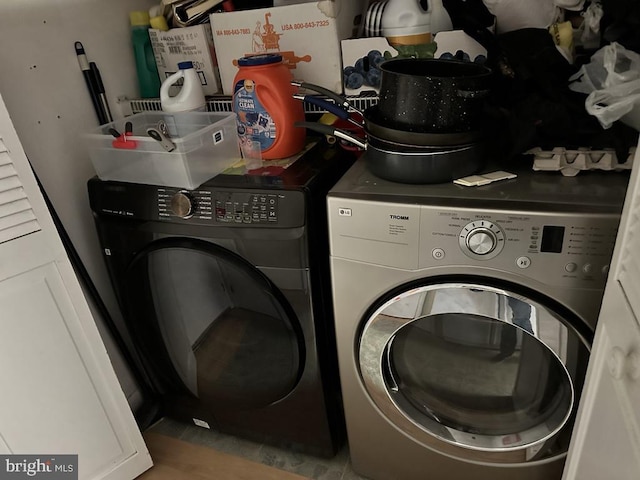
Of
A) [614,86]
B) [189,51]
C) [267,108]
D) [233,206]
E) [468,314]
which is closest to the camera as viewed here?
[614,86]

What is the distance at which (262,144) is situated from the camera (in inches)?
50.9

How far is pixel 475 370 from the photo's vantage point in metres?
1.15

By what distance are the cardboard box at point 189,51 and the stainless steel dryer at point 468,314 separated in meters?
0.64

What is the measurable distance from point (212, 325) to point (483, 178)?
84 cm

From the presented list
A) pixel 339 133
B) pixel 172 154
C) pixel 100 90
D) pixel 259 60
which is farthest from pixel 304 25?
pixel 100 90

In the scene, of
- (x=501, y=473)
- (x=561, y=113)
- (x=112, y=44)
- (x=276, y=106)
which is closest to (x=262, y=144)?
(x=276, y=106)

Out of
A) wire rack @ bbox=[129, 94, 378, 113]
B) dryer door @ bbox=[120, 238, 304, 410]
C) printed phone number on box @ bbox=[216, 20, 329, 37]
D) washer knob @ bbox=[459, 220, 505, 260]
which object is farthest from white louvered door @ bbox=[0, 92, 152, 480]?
washer knob @ bbox=[459, 220, 505, 260]

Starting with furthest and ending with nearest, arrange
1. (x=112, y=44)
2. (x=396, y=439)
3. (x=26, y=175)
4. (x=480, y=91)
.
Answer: (x=112, y=44), (x=396, y=439), (x=26, y=175), (x=480, y=91)

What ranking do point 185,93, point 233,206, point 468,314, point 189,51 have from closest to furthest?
point 468,314
point 233,206
point 185,93
point 189,51

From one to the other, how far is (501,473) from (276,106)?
1.05m

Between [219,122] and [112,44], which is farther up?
[112,44]

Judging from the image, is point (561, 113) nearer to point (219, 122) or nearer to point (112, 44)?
point (219, 122)

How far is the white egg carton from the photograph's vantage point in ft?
3.12

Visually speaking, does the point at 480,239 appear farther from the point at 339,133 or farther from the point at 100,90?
the point at 100,90
